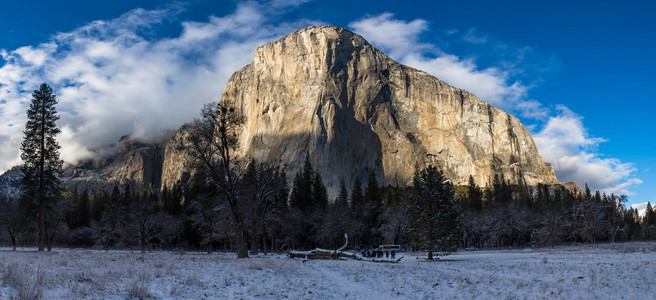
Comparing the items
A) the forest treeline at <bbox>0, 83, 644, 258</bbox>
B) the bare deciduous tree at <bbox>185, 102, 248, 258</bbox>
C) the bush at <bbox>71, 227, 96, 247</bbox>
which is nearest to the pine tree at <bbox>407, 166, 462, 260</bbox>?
the forest treeline at <bbox>0, 83, 644, 258</bbox>

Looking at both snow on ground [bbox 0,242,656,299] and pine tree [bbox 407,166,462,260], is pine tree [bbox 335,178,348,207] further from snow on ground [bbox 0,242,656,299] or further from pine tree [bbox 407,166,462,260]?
snow on ground [bbox 0,242,656,299]

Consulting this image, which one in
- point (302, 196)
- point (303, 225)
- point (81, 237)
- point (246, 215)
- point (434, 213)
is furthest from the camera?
point (302, 196)

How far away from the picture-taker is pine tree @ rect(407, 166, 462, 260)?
118 feet

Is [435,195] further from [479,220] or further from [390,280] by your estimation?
[479,220]

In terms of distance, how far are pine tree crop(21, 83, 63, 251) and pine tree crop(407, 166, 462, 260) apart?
1217 inches

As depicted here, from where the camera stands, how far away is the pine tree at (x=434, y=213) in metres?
35.9

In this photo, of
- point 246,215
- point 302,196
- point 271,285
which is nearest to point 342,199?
point 302,196

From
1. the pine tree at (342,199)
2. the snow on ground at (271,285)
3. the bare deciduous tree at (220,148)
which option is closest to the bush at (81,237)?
the pine tree at (342,199)

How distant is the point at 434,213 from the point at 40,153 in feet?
111

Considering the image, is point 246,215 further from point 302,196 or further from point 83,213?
point 83,213

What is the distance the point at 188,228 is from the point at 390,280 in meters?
76.5

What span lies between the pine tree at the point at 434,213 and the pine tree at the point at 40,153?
1217 inches

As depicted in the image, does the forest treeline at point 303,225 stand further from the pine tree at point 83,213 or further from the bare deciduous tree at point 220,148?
the bare deciduous tree at point 220,148

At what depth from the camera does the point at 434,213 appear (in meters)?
36.5
